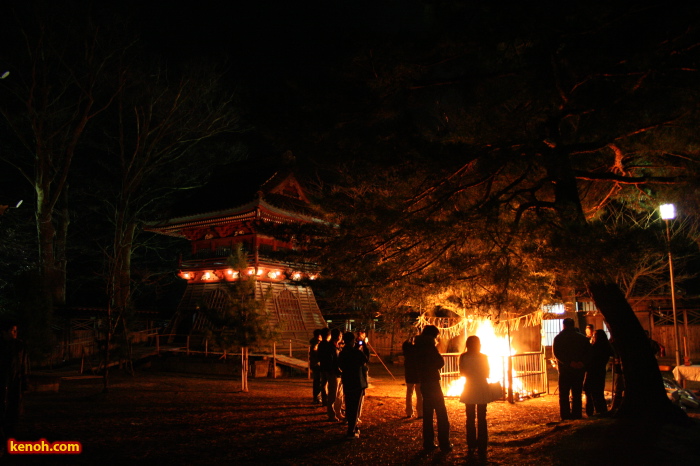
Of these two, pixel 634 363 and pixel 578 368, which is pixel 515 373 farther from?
pixel 634 363

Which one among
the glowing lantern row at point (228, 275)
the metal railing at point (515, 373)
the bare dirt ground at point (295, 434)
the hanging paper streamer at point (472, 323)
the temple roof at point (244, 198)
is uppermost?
the temple roof at point (244, 198)

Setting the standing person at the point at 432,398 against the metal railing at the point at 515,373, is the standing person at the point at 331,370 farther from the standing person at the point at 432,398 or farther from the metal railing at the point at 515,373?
the metal railing at the point at 515,373

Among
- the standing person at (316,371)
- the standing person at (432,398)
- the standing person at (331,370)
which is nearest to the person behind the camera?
the standing person at (432,398)

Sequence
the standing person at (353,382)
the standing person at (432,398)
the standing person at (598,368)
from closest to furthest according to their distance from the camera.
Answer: the standing person at (432,398) → the standing person at (353,382) → the standing person at (598,368)

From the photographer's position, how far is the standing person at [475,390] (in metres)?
6.70

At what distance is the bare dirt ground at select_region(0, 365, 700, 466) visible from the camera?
643 centimetres

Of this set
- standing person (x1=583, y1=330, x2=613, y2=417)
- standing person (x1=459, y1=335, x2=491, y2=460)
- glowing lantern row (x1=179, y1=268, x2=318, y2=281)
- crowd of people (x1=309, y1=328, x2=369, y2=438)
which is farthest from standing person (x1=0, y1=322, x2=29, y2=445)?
glowing lantern row (x1=179, y1=268, x2=318, y2=281)

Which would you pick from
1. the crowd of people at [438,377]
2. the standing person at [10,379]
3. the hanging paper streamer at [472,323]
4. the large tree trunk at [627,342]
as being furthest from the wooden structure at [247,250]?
the standing person at [10,379]

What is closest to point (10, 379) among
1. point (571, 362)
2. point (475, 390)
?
point (475, 390)

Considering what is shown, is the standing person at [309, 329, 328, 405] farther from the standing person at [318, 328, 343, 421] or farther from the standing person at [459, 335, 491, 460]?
the standing person at [459, 335, 491, 460]

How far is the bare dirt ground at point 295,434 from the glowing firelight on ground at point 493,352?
765mm

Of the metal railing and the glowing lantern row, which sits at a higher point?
the glowing lantern row

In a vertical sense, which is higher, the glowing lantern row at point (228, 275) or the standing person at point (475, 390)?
the glowing lantern row at point (228, 275)

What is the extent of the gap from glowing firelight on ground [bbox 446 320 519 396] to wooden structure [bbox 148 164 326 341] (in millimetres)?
12339
